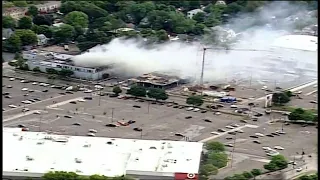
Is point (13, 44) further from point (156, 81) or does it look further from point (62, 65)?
point (156, 81)

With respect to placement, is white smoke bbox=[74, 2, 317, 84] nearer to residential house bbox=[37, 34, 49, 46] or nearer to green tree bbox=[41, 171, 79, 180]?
residential house bbox=[37, 34, 49, 46]

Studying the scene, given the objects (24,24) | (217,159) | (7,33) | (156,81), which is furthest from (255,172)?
(24,24)

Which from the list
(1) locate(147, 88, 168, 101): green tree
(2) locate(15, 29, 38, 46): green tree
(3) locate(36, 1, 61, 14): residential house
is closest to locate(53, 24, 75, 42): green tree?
(2) locate(15, 29, 38, 46): green tree

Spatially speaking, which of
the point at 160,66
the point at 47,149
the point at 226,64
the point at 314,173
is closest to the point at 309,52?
the point at 226,64

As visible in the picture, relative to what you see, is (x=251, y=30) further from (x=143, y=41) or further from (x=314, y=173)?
(x=314, y=173)

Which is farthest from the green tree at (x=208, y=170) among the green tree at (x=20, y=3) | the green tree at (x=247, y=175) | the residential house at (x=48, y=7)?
the green tree at (x=20, y=3)

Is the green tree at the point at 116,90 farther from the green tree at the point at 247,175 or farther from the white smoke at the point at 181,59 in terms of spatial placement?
the green tree at the point at 247,175
